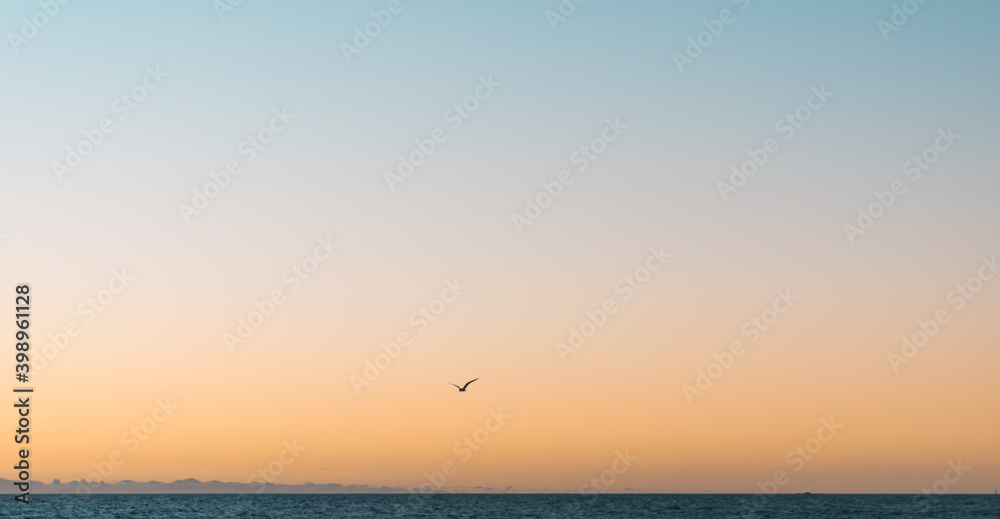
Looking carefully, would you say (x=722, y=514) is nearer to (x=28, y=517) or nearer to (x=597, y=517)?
(x=597, y=517)

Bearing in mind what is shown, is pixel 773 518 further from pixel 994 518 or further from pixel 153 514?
→ pixel 153 514

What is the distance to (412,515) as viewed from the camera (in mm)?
140625

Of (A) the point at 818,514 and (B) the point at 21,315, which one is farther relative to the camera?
(A) the point at 818,514

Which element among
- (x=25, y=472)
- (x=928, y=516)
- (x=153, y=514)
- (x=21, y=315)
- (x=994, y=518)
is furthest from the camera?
(x=153, y=514)

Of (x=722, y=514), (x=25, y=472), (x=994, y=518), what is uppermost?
(x=25, y=472)

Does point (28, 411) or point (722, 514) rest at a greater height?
point (28, 411)

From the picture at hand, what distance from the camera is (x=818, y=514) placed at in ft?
497

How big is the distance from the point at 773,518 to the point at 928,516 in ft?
68.2

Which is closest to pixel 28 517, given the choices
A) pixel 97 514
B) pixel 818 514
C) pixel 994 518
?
pixel 97 514

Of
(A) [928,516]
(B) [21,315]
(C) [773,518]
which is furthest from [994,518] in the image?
(B) [21,315]

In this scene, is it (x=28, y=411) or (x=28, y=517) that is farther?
(x=28, y=517)

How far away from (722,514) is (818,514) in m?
15.4

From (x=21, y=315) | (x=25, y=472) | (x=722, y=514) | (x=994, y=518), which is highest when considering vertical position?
(x=21, y=315)

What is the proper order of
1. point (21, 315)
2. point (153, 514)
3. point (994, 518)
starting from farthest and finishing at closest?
point (153, 514)
point (994, 518)
point (21, 315)
